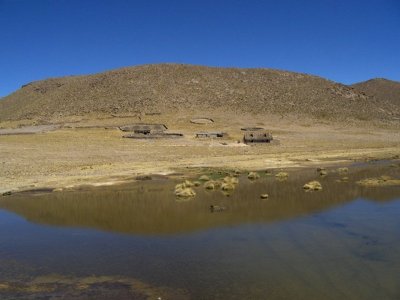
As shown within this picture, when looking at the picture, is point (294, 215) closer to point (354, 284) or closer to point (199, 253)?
point (199, 253)

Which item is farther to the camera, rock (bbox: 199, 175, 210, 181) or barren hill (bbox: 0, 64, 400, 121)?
barren hill (bbox: 0, 64, 400, 121)

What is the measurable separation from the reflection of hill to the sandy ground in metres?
3.19

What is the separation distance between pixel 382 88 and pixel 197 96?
102713mm

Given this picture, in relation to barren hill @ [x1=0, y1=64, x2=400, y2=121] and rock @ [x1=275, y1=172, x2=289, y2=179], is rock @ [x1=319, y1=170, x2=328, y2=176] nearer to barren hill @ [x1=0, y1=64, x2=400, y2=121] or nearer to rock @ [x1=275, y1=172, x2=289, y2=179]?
rock @ [x1=275, y1=172, x2=289, y2=179]

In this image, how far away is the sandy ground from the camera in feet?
87.3

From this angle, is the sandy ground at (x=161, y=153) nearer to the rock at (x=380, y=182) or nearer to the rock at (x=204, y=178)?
the rock at (x=204, y=178)

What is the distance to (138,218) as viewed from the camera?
15.9m

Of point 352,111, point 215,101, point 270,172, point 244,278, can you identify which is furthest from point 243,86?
point 244,278

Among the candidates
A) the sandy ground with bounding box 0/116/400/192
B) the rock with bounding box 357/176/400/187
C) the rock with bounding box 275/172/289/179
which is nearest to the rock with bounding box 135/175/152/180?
the sandy ground with bounding box 0/116/400/192

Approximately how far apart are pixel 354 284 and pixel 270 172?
19674 mm

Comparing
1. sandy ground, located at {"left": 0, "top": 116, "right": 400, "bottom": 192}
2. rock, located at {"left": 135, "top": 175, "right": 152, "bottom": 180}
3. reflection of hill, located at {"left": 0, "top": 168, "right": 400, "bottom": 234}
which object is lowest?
reflection of hill, located at {"left": 0, "top": 168, "right": 400, "bottom": 234}

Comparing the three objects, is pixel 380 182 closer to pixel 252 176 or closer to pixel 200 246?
pixel 252 176

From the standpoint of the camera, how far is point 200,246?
12.0 metres

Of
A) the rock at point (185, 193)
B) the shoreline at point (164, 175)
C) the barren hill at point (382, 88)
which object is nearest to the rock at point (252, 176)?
the shoreline at point (164, 175)
